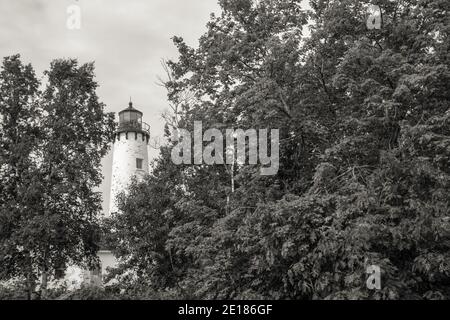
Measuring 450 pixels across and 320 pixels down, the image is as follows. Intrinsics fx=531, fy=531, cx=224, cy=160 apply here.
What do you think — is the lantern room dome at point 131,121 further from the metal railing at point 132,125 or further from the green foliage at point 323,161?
the green foliage at point 323,161

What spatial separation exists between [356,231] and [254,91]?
5701mm

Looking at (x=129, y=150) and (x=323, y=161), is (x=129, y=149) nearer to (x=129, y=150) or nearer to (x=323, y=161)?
(x=129, y=150)

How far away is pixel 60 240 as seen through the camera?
20.5 metres

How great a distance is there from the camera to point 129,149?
37156 mm

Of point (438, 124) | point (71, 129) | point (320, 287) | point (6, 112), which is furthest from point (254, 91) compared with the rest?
point (6, 112)

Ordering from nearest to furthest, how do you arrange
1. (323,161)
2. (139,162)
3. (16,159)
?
(323,161) → (16,159) → (139,162)

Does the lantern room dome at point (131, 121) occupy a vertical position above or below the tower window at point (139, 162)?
above

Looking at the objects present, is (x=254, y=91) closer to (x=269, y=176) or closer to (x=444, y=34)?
(x=269, y=176)

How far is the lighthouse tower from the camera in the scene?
117ft

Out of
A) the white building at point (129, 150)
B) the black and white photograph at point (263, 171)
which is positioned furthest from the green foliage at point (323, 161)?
the white building at point (129, 150)

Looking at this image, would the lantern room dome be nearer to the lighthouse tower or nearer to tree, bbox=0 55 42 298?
the lighthouse tower

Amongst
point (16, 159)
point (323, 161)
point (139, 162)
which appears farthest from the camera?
point (139, 162)

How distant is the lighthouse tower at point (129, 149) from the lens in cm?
3553

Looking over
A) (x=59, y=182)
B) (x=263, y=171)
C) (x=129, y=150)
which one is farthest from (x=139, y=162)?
(x=263, y=171)
